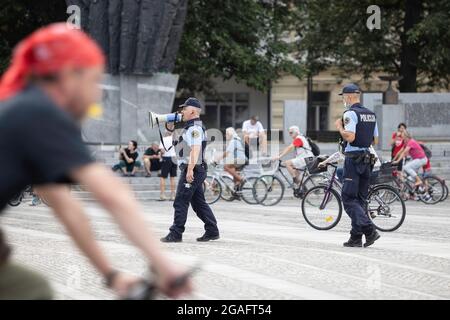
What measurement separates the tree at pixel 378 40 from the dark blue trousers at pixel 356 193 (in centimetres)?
2824

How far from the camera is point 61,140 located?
378 cm

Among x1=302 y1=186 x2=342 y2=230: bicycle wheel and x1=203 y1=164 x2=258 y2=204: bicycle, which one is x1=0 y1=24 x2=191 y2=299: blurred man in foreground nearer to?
x1=302 y1=186 x2=342 y2=230: bicycle wheel

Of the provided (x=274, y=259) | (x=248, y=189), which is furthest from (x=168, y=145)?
(x=274, y=259)

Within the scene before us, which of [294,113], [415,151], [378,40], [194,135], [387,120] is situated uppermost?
[378,40]

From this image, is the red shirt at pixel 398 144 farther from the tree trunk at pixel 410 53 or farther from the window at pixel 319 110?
the window at pixel 319 110

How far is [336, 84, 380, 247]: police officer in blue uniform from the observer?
13484 millimetres

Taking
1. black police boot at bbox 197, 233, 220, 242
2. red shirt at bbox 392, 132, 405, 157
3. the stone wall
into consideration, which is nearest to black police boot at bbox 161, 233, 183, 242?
black police boot at bbox 197, 233, 220, 242

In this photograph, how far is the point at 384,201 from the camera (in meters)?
15.5

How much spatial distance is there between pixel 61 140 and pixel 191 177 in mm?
10034

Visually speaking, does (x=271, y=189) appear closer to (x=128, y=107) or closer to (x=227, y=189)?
(x=227, y=189)

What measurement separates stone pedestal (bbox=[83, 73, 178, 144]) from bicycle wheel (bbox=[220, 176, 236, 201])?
6664mm

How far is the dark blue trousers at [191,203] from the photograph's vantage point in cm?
1390

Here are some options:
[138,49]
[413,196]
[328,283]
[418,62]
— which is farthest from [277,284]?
[418,62]

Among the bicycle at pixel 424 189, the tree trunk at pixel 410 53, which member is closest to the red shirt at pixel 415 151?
the bicycle at pixel 424 189
